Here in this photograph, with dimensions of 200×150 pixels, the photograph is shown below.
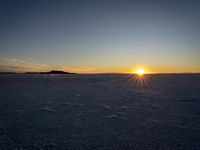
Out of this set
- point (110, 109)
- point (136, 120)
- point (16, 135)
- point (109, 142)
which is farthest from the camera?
point (110, 109)

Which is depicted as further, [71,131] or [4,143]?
[71,131]

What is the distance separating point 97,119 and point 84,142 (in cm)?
117

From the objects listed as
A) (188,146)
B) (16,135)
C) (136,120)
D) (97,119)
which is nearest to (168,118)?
(136,120)

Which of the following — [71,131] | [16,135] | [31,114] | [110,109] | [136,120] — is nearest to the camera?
[16,135]

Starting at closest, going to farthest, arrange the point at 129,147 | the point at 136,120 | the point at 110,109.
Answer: the point at 129,147 → the point at 136,120 → the point at 110,109

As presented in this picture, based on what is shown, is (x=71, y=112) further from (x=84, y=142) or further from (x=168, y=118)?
(x=168, y=118)

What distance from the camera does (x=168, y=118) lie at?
3.73 metres

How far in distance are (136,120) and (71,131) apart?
4.89ft

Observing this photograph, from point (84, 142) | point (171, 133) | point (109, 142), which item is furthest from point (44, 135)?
point (171, 133)

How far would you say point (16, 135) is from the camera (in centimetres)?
275

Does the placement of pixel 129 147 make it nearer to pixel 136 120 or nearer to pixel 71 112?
pixel 136 120

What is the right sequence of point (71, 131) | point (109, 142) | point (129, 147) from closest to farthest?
point (129, 147) < point (109, 142) < point (71, 131)

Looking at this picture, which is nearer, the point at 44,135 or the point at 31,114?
the point at 44,135

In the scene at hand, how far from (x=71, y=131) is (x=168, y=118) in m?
2.27
